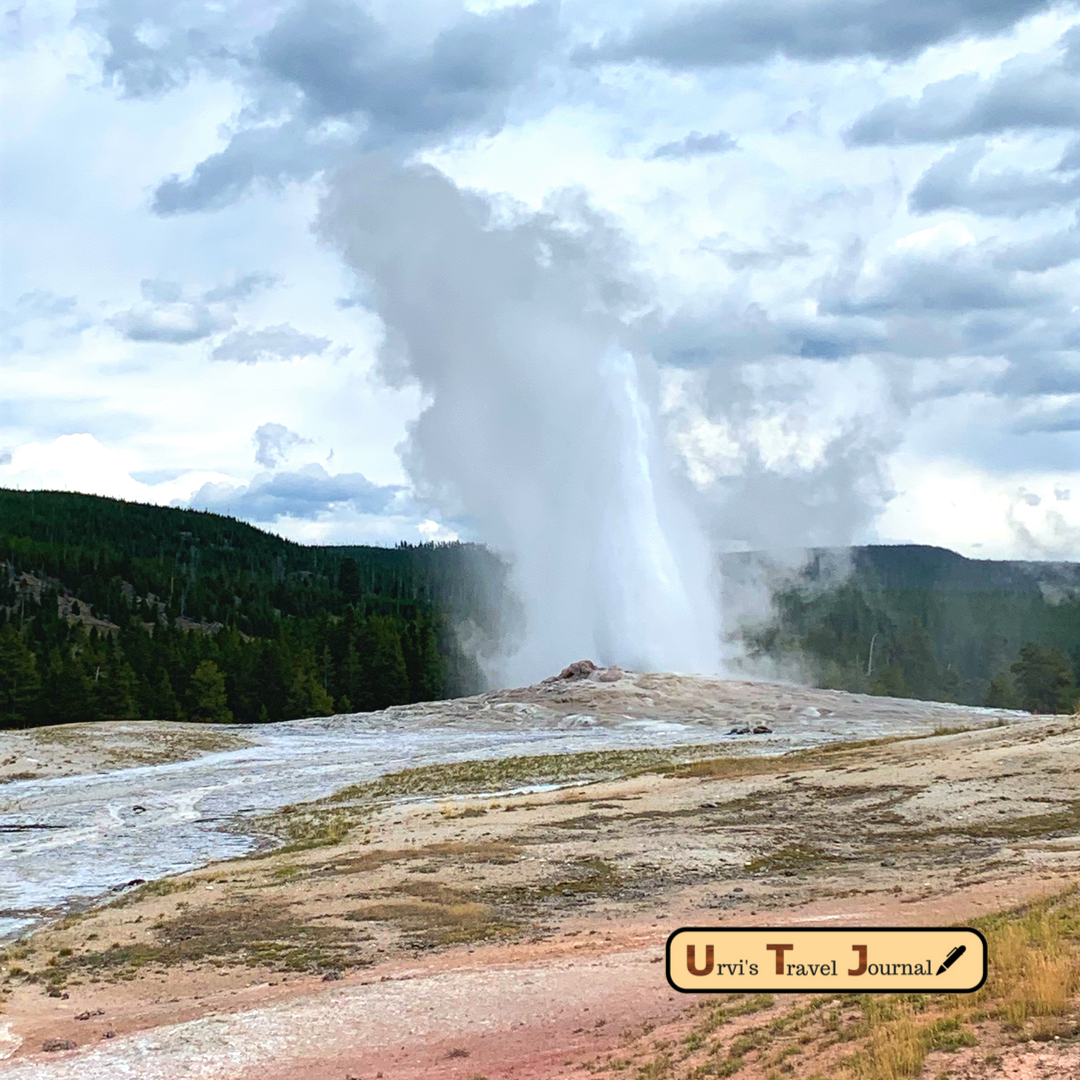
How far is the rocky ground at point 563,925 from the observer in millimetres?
12828

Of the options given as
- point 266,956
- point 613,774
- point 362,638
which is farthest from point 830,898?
point 362,638

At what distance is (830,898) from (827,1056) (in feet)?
36.9

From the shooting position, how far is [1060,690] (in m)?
93.1

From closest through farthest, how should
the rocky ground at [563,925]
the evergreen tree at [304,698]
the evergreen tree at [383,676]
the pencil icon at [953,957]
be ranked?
1. the pencil icon at [953,957]
2. the rocky ground at [563,925]
3. the evergreen tree at [304,698]
4. the evergreen tree at [383,676]

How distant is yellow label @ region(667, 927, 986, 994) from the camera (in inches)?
301

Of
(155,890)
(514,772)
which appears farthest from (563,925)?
(514,772)

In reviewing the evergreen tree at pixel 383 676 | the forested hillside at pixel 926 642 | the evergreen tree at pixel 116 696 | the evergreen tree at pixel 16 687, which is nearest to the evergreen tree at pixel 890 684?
the forested hillside at pixel 926 642

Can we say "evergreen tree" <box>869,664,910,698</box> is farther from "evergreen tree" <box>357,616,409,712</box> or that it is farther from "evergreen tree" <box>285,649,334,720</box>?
"evergreen tree" <box>285,649,334,720</box>

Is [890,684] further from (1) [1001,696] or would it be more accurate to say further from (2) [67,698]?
(2) [67,698]

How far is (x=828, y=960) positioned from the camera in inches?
303

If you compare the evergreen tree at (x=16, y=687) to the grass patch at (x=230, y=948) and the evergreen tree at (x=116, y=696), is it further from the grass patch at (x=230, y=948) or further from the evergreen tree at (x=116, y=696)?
the grass patch at (x=230, y=948)

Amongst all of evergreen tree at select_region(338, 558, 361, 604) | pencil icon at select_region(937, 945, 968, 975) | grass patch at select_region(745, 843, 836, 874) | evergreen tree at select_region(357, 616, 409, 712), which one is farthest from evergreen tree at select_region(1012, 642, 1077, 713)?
evergreen tree at select_region(338, 558, 361, 604)

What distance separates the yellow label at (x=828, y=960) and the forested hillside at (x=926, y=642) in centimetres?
8729

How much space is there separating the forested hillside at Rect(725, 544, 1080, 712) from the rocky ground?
184 feet
